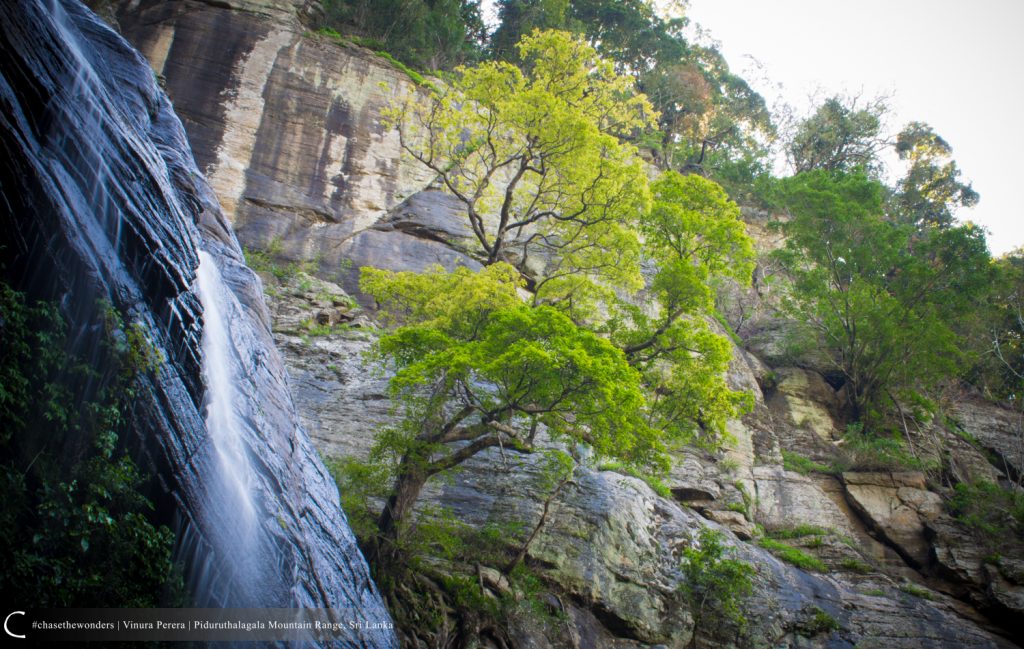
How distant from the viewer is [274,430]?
25.5 feet

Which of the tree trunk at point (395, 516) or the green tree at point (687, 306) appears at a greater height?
the green tree at point (687, 306)

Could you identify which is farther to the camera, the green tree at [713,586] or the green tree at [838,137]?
the green tree at [838,137]

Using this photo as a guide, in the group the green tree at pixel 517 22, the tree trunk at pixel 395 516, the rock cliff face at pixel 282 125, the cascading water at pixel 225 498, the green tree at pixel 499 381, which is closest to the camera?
the cascading water at pixel 225 498

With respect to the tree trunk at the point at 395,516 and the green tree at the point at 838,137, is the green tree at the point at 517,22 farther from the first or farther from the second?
the tree trunk at the point at 395,516

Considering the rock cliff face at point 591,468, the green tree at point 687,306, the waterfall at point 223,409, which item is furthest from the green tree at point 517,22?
the waterfall at point 223,409

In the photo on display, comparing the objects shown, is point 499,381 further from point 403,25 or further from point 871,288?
point 403,25

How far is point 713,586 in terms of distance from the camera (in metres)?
10.6

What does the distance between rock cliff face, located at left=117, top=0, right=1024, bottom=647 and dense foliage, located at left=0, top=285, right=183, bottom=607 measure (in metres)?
4.85

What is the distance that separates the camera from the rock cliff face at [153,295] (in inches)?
217

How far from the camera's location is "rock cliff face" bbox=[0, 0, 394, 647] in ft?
18.1

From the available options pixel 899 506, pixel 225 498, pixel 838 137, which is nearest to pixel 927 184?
pixel 838 137

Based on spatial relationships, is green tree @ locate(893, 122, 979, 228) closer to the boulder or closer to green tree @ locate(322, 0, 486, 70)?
the boulder

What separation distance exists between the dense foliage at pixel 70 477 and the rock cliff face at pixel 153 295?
192 millimetres

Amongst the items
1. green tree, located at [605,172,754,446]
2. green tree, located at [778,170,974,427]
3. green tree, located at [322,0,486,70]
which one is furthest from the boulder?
green tree, located at [322,0,486,70]
